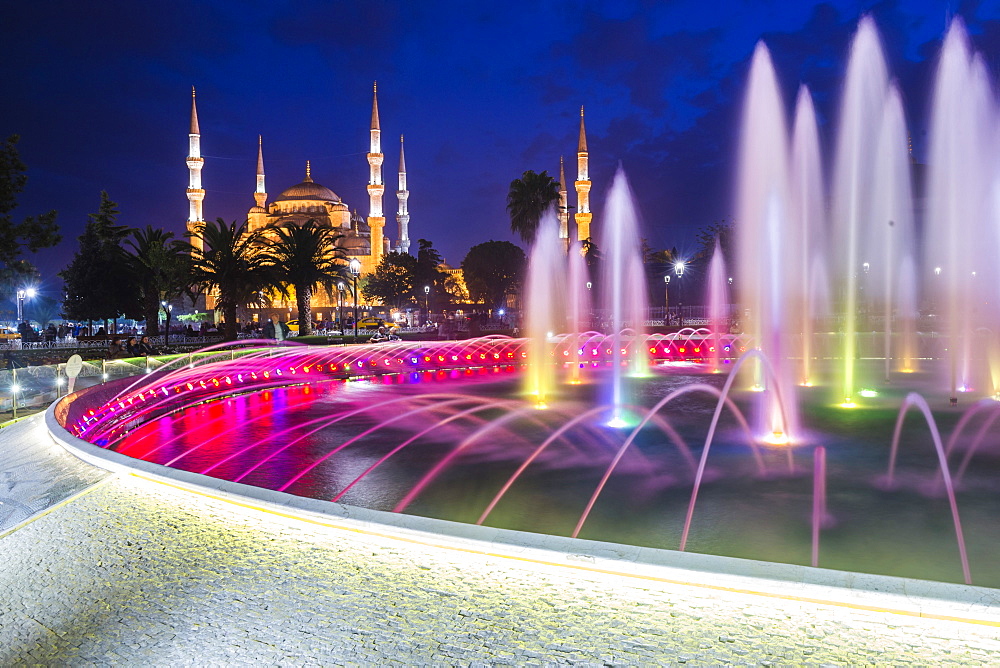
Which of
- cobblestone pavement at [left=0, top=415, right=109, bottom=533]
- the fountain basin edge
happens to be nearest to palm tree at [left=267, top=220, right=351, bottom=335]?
cobblestone pavement at [left=0, top=415, right=109, bottom=533]

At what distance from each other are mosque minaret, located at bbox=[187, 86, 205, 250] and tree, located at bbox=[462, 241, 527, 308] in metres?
29.2

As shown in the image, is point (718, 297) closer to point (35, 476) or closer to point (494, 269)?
point (494, 269)

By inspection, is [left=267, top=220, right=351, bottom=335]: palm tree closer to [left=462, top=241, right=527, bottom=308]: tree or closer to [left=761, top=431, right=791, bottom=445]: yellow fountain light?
[left=761, top=431, right=791, bottom=445]: yellow fountain light

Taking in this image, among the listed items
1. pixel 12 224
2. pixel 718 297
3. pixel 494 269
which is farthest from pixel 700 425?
pixel 494 269

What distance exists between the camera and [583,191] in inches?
2586

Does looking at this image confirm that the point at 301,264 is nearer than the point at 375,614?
No

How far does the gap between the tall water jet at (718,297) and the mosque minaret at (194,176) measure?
51732 millimetres

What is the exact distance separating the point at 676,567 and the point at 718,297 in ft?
192

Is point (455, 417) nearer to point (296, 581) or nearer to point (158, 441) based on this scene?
point (158, 441)

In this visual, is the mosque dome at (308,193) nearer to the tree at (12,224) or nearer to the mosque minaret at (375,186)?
the mosque minaret at (375,186)

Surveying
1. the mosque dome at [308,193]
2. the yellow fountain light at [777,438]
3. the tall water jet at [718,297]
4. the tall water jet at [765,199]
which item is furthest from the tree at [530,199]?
the mosque dome at [308,193]

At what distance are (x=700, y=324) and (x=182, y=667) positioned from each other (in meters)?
45.1

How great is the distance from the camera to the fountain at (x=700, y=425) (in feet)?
20.5

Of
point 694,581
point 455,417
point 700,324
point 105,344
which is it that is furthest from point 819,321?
point 694,581
